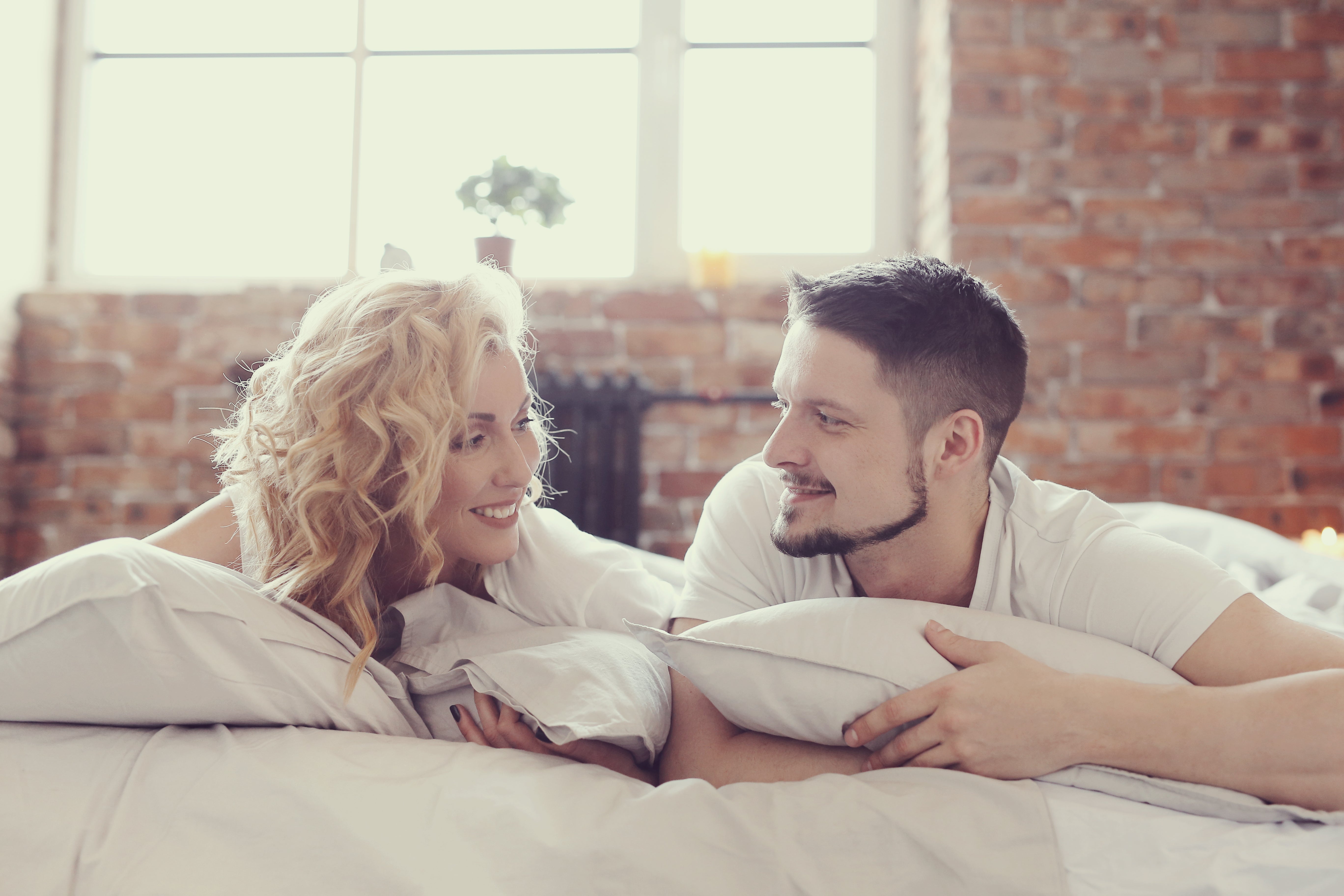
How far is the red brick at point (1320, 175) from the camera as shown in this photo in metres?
2.24

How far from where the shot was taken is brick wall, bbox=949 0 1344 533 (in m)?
2.25

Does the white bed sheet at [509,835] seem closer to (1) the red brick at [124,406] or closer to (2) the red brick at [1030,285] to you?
(2) the red brick at [1030,285]

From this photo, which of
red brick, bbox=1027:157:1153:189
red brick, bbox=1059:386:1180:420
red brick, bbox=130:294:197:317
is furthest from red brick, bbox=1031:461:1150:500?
red brick, bbox=130:294:197:317

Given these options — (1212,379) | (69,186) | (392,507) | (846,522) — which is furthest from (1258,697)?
(69,186)

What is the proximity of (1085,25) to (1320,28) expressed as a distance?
556 millimetres

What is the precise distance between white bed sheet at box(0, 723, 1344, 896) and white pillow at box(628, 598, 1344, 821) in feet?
0.30

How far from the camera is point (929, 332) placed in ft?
3.65

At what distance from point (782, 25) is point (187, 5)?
1707 mm

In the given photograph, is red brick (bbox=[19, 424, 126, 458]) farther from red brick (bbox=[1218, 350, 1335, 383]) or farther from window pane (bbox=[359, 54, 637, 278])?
red brick (bbox=[1218, 350, 1335, 383])

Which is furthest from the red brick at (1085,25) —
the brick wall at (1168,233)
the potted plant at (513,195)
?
the potted plant at (513,195)

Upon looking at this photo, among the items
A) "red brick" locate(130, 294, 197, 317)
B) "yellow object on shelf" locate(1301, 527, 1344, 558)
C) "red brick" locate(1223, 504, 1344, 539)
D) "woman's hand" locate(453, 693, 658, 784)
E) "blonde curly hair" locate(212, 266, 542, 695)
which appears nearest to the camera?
"woman's hand" locate(453, 693, 658, 784)

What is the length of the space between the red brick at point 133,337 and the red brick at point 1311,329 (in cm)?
276

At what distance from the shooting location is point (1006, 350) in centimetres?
118

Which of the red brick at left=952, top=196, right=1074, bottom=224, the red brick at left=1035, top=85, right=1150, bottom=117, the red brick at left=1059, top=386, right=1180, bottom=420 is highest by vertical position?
the red brick at left=1035, top=85, right=1150, bottom=117
